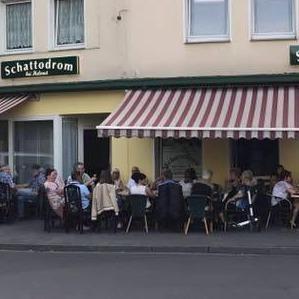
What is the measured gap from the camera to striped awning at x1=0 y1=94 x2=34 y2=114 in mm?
17119

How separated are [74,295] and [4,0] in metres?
12.0

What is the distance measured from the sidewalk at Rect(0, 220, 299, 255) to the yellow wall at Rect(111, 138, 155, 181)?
2648 mm

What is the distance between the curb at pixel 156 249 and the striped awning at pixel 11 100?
16.0 ft

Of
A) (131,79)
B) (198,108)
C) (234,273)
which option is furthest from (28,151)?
(234,273)

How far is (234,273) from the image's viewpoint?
1005 cm

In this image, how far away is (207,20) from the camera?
54.2 feet

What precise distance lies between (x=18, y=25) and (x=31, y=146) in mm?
3325

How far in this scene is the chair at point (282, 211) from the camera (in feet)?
48.5

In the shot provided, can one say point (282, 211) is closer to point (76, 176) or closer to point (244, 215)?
point (244, 215)

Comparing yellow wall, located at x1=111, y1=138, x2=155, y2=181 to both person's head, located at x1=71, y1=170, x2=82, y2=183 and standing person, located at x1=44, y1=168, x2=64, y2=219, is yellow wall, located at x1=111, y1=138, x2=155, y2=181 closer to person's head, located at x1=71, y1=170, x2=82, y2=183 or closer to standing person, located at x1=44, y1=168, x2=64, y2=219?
person's head, located at x1=71, y1=170, x2=82, y2=183

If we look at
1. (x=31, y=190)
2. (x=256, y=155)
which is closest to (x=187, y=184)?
(x=256, y=155)

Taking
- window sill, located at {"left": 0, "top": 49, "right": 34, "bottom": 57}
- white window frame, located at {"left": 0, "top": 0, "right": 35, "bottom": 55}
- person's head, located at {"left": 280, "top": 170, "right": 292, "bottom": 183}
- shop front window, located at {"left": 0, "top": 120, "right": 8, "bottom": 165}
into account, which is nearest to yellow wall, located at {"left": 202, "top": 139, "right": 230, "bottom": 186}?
person's head, located at {"left": 280, "top": 170, "right": 292, "bottom": 183}

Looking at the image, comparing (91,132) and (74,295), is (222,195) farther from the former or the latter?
(74,295)

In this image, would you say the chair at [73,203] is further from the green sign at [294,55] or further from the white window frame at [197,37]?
the green sign at [294,55]
